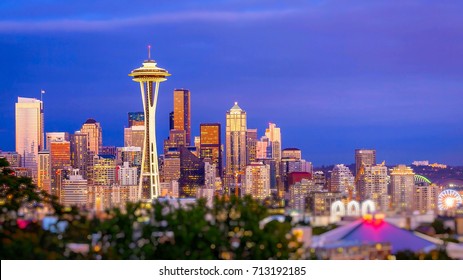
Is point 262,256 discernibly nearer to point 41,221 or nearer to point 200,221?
point 200,221

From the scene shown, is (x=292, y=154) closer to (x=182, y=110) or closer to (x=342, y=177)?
(x=342, y=177)

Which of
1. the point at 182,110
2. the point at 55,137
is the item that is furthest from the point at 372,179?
the point at 182,110

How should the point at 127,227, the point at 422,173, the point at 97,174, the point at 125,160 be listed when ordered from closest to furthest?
the point at 127,227 < the point at 422,173 < the point at 97,174 < the point at 125,160

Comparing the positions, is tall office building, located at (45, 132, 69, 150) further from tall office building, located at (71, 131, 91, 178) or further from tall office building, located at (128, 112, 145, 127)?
tall office building, located at (128, 112, 145, 127)

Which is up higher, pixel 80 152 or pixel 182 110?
pixel 182 110

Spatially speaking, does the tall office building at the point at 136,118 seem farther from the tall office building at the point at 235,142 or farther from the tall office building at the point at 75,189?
the tall office building at the point at 75,189
